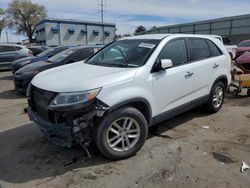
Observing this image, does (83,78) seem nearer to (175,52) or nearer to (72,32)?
(175,52)

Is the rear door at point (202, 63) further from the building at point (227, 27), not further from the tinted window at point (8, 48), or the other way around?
the building at point (227, 27)

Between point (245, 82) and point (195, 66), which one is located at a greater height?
point (195, 66)

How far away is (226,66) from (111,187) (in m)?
3.88

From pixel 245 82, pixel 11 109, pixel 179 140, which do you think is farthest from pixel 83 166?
pixel 245 82

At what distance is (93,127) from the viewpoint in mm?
2984

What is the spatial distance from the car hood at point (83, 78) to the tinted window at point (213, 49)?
2351mm

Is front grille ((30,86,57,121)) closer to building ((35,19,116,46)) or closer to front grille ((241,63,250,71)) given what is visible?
front grille ((241,63,250,71))

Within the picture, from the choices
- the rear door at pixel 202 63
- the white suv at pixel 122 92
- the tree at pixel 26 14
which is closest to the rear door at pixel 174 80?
the white suv at pixel 122 92

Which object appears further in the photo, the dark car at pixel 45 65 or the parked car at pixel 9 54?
the parked car at pixel 9 54

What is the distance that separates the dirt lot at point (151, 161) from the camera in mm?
2885

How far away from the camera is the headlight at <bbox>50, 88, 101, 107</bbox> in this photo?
2861 mm

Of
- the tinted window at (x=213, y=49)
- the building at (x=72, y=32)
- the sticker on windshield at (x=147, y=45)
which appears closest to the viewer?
the sticker on windshield at (x=147, y=45)

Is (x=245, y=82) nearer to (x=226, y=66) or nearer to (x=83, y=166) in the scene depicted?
(x=226, y=66)

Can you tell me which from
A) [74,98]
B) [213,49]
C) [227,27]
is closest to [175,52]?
[213,49]
